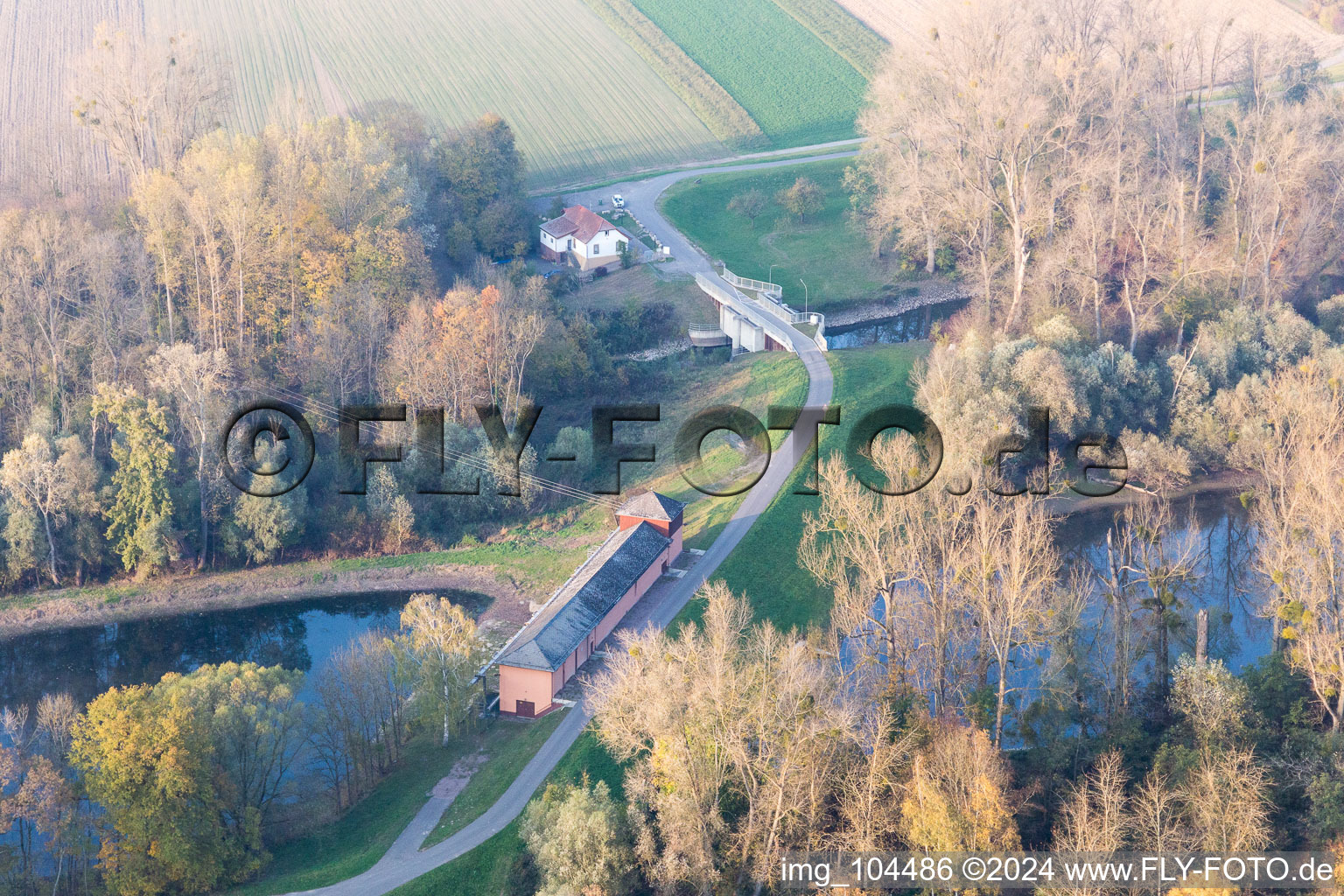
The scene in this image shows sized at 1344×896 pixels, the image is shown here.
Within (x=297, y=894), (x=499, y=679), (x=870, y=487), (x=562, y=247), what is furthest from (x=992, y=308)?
(x=297, y=894)

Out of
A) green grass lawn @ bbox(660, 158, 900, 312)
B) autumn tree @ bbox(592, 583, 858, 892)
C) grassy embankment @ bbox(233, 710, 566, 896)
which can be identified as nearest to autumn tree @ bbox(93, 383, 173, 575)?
grassy embankment @ bbox(233, 710, 566, 896)

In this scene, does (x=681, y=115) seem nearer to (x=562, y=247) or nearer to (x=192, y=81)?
(x=562, y=247)

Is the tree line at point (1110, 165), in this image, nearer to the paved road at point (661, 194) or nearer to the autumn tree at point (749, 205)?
the autumn tree at point (749, 205)

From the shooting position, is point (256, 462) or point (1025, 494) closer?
point (1025, 494)

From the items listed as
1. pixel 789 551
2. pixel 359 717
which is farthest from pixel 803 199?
pixel 359 717

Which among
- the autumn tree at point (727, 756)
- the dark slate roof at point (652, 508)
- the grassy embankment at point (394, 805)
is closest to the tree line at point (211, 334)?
the dark slate roof at point (652, 508)

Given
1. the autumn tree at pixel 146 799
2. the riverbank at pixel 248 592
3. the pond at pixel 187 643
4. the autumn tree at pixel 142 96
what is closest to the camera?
the autumn tree at pixel 146 799

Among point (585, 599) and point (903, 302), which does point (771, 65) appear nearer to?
point (903, 302)

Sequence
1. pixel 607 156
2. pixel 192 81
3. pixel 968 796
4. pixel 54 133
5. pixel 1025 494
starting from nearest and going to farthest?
pixel 968 796, pixel 1025 494, pixel 192 81, pixel 54 133, pixel 607 156
